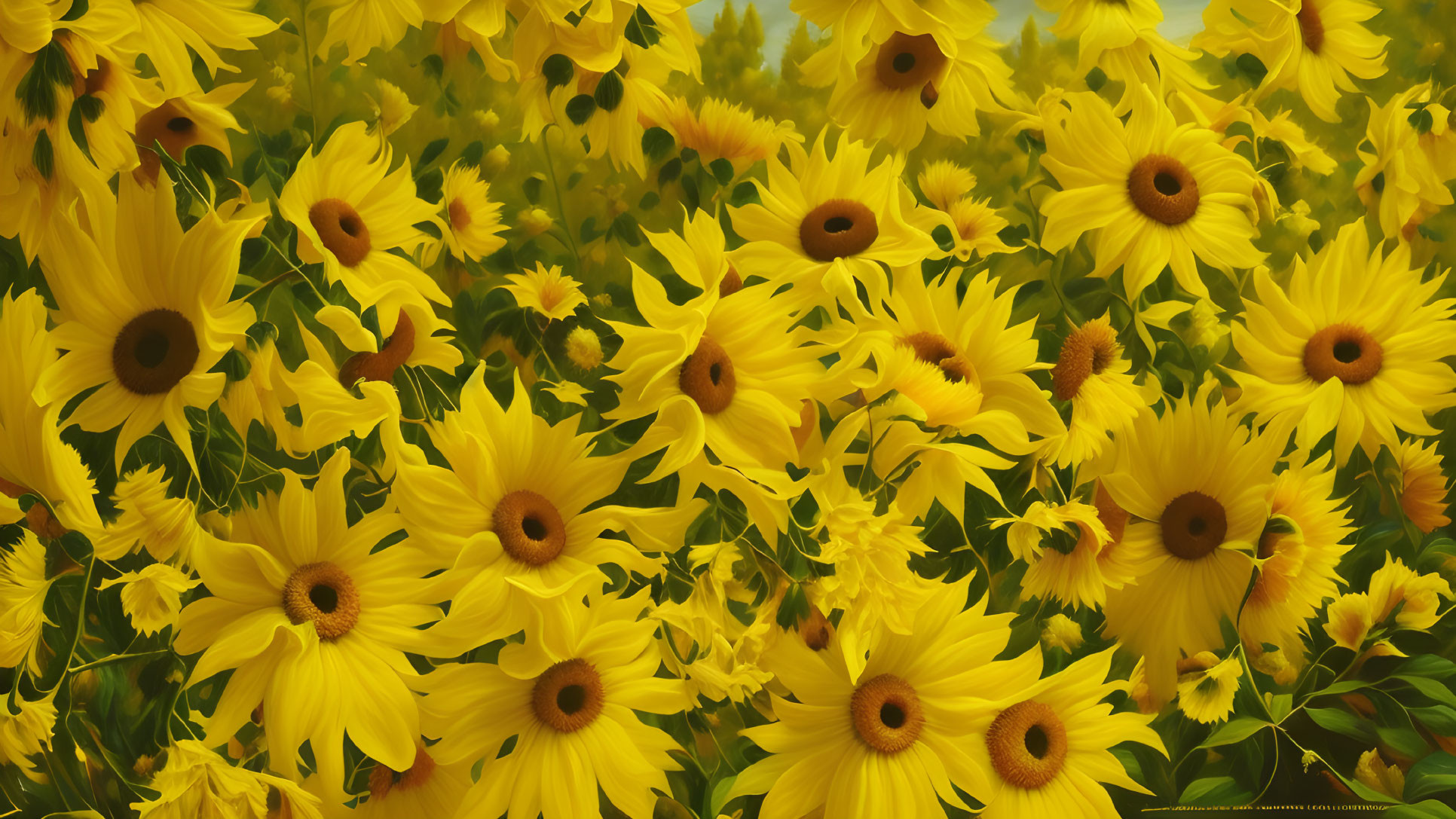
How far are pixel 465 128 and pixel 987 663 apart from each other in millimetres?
494

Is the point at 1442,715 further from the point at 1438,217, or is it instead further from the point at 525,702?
the point at 525,702

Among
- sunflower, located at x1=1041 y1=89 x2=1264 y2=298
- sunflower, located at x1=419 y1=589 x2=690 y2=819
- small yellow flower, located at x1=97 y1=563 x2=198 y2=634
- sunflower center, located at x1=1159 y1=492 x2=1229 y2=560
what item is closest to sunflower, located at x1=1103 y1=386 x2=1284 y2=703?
sunflower center, located at x1=1159 y1=492 x2=1229 y2=560

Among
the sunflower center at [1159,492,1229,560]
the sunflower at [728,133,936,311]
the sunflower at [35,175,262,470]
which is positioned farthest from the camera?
the sunflower center at [1159,492,1229,560]

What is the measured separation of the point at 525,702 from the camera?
0.71m

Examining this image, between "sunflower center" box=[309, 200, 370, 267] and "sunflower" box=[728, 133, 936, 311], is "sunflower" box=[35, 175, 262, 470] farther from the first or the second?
"sunflower" box=[728, 133, 936, 311]

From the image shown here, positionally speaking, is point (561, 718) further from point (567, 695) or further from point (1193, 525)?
point (1193, 525)

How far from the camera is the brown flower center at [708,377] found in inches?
28.3

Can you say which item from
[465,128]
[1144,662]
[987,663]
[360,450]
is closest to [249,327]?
[360,450]

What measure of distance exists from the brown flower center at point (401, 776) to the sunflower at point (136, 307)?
22 centimetres

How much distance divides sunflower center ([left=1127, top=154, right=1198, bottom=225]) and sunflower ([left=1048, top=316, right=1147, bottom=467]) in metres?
0.09

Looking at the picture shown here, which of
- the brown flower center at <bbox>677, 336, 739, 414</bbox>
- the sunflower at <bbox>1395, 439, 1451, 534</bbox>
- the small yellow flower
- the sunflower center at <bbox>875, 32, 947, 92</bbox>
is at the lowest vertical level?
the small yellow flower

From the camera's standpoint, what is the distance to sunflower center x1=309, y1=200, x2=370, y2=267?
27.0 inches

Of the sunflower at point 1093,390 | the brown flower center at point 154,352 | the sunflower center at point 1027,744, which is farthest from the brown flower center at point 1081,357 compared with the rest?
the brown flower center at point 154,352

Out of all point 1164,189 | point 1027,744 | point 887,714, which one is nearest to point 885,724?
point 887,714
